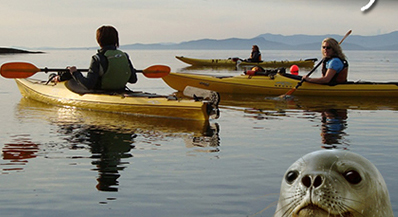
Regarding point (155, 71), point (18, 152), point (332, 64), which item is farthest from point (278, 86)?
point (18, 152)

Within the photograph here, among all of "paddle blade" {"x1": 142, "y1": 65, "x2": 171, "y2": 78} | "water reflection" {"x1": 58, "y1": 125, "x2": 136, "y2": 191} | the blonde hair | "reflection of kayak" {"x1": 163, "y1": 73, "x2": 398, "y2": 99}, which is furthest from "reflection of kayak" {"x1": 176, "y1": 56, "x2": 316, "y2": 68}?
"water reflection" {"x1": 58, "y1": 125, "x2": 136, "y2": 191}

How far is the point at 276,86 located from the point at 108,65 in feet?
19.5

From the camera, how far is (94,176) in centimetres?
621

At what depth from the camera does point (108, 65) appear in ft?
35.2

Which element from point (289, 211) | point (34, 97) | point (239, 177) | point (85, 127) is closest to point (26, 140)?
point (85, 127)

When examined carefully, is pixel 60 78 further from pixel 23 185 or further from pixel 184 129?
pixel 23 185

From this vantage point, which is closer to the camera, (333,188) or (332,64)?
(333,188)

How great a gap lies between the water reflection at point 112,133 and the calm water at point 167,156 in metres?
0.02

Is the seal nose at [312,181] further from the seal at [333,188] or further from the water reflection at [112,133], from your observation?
the water reflection at [112,133]

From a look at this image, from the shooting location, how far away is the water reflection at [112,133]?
6992 millimetres

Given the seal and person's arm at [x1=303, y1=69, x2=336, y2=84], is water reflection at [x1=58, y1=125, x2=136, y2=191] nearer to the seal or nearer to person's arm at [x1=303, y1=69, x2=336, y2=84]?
the seal

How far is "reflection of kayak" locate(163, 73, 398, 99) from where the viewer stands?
1477 centimetres

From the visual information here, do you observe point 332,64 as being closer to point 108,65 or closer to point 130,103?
point 130,103

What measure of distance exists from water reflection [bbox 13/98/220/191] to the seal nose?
11.9ft
